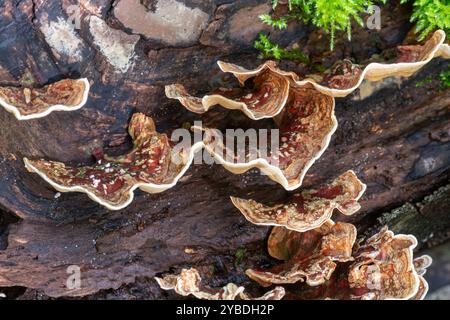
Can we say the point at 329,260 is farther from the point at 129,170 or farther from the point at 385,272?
the point at 129,170

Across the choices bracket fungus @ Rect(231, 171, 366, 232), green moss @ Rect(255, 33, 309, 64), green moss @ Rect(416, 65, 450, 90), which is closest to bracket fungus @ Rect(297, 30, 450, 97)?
green moss @ Rect(255, 33, 309, 64)

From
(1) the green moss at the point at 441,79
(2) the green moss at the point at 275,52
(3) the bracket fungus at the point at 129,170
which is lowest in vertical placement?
(3) the bracket fungus at the point at 129,170

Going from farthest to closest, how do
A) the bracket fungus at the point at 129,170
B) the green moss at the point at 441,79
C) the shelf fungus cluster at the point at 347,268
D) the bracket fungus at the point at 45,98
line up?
the green moss at the point at 441,79 → the shelf fungus cluster at the point at 347,268 → the bracket fungus at the point at 129,170 → the bracket fungus at the point at 45,98

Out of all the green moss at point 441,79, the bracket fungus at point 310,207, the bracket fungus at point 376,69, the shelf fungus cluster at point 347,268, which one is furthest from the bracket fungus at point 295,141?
the green moss at point 441,79

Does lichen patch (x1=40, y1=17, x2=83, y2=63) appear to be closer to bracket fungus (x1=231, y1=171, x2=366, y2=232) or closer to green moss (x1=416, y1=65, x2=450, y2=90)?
bracket fungus (x1=231, y1=171, x2=366, y2=232)

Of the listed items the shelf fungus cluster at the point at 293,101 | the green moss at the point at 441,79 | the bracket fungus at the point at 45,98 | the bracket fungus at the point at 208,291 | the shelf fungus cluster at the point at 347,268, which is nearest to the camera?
the bracket fungus at the point at 45,98

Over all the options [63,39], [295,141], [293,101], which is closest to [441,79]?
[293,101]

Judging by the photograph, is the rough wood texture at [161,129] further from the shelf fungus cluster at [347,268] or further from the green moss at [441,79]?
the shelf fungus cluster at [347,268]
